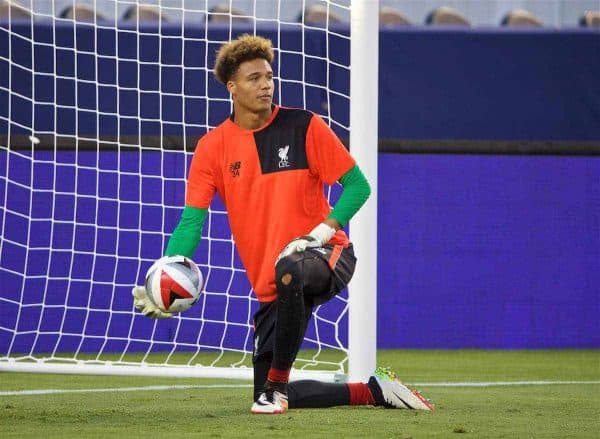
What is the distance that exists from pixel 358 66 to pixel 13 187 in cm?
407

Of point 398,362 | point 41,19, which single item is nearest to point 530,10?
point 398,362

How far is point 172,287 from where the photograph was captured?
5.60 m

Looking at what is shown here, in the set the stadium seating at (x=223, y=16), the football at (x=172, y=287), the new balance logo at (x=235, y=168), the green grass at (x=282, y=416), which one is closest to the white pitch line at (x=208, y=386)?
the green grass at (x=282, y=416)

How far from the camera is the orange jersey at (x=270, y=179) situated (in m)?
5.89

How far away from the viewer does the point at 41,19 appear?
9984 mm

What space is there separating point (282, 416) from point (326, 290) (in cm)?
57

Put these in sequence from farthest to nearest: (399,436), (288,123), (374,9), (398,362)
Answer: (398,362) < (374,9) < (288,123) < (399,436)

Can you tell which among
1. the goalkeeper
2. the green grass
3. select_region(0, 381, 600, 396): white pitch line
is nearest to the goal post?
the green grass

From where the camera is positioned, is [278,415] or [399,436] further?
[278,415]

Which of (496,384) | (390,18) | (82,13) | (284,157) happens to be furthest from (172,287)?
(390,18)

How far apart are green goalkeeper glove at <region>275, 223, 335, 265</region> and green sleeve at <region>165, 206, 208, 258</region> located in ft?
1.48

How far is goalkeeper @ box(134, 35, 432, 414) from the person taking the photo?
19.0 ft

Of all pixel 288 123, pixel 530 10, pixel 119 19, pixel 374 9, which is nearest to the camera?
pixel 288 123

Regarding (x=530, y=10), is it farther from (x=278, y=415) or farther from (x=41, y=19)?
(x=278, y=415)
